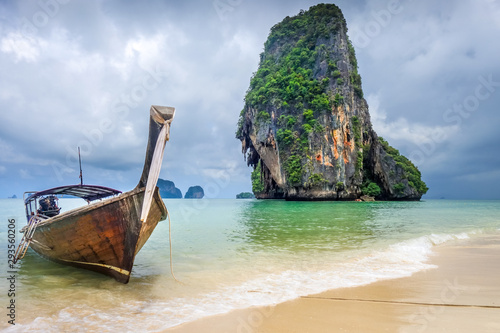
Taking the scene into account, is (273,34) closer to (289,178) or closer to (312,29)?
(312,29)

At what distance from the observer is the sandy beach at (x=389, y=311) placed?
276cm

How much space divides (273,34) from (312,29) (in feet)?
21.6

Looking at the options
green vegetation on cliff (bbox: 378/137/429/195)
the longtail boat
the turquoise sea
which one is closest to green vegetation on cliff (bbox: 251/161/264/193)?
green vegetation on cliff (bbox: 378/137/429/195)

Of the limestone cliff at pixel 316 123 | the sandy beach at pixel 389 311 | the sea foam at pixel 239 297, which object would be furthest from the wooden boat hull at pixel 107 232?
the limestone cliff at pixel 316 123

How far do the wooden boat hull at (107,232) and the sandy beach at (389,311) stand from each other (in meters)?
2.15

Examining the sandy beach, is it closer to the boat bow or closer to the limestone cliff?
the boat bow

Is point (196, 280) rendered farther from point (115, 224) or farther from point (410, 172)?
point (410, 172)

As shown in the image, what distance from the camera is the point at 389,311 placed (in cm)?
312

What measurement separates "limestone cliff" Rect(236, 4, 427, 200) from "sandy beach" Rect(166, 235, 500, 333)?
31.4 metres

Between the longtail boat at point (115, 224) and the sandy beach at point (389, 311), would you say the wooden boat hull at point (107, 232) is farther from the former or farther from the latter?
the sandy beach at point (389, 311)

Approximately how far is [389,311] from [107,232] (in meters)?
4.22

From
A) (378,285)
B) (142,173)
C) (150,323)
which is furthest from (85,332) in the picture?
(378,285)

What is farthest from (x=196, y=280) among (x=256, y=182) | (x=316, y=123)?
(x=256, y=182)

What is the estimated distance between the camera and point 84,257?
5082 millimetres
